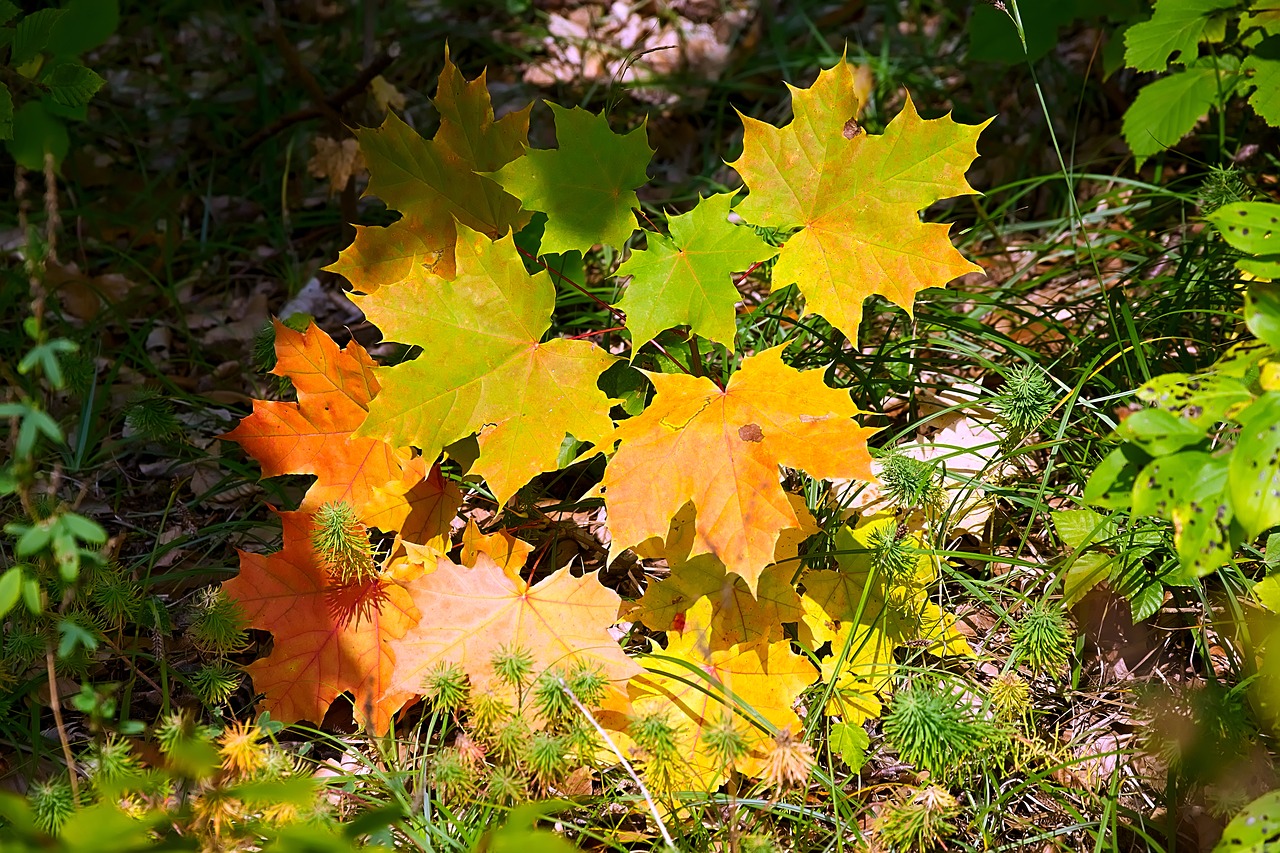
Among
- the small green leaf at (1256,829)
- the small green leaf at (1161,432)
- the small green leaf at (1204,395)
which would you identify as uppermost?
the small green leaf at (1204,395)

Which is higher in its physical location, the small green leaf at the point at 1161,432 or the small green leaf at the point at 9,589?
the small green leaf at the point at 1161,432

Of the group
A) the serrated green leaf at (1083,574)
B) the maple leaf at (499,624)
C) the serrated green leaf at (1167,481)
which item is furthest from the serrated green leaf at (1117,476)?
the maple leaf at (499,624)

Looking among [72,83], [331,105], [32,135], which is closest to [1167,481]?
[72,83]

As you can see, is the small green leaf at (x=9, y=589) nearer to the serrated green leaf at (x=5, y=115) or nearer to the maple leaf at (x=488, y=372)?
the maple leaf at (x=488, y=372)

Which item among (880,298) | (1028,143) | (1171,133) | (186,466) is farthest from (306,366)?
(1028,143)

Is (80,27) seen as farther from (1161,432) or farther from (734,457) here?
(1161,432)

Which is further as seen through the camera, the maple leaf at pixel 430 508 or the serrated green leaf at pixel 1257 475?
the maple leaf at pixel 430 508

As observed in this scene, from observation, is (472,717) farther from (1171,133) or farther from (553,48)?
(553,48)
